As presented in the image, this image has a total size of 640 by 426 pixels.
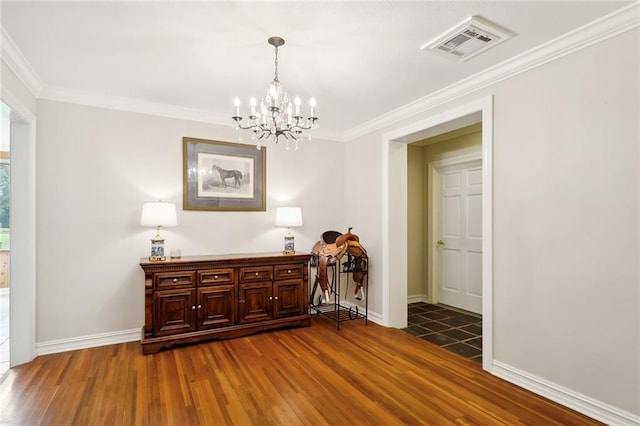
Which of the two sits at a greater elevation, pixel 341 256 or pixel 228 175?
pixel 228 175

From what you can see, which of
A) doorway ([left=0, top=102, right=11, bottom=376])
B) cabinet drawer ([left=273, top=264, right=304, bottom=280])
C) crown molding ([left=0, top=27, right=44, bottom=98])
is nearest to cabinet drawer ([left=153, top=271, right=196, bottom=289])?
cabinet drawer ([left=273, top=264, right=304, bottom=280])

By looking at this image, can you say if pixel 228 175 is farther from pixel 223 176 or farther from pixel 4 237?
pixel 4 237

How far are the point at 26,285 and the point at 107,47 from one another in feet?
7.50

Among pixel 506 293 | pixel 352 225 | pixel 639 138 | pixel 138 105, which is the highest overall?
pixel 138 105

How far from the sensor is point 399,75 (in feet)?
10.0

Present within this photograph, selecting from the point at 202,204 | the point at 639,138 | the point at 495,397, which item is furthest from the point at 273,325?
the point at 639,138

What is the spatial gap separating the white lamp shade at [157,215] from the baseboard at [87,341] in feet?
4.12

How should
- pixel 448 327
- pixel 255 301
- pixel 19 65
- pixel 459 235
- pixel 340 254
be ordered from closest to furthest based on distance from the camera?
pixel 19 65 → pixel 255 301 → pixel 340 254 → pixel 448 327 → pixel 459 235

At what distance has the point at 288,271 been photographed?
4074mm

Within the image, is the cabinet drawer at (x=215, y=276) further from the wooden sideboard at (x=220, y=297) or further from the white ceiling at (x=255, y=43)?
the white ceiling at (x=255, y=43)

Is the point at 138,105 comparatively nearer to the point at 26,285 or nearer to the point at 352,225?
the point at 26,285

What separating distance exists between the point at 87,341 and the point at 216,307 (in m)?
1.34

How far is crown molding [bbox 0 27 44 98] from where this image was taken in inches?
95.4

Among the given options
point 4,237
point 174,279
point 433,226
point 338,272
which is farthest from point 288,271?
point 4,237
